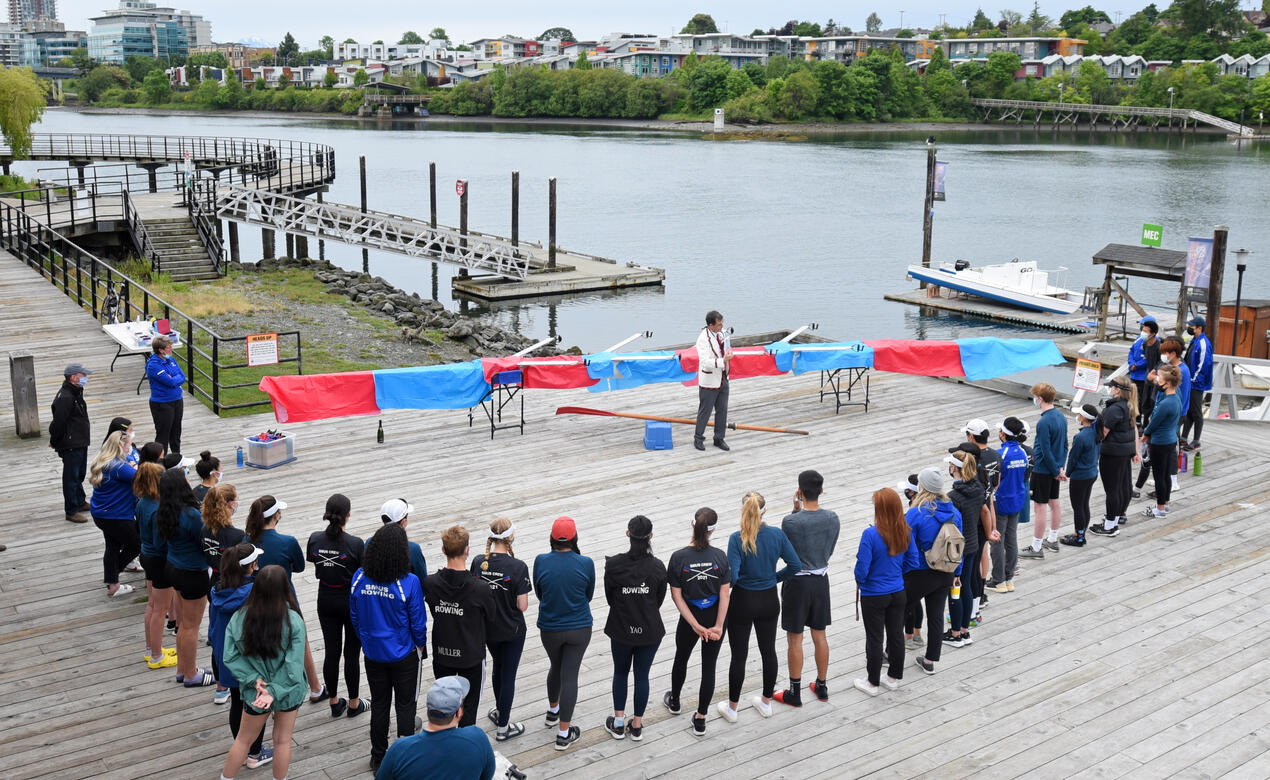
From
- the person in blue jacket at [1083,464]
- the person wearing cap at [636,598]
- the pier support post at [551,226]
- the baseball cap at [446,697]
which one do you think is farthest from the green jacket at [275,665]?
the pier support post at [551,226]

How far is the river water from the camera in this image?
37312 millimetres

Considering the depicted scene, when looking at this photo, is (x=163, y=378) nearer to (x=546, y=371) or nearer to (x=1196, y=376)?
(x=546, y=371)

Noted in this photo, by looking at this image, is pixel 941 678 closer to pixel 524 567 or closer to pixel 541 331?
pixel 524 567

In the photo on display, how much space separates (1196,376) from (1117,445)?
318 centimetres

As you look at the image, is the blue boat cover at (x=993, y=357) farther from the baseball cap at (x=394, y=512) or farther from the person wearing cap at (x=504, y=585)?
the baseball cap at (x=394, y=512)

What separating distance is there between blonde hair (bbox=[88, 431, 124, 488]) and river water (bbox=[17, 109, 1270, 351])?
2360 cm

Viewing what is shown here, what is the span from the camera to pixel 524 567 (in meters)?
5.88

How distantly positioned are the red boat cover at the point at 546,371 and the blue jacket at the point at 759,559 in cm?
657

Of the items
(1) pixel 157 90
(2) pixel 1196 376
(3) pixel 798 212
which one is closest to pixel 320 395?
(2) pixel 1196 376

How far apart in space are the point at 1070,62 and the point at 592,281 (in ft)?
453

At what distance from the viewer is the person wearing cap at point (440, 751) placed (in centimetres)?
421

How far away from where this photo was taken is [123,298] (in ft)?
59.7

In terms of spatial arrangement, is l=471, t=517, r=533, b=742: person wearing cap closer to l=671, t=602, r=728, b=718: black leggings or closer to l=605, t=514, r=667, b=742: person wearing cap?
l=605, t=514, r=667, b=742: person wearing cap

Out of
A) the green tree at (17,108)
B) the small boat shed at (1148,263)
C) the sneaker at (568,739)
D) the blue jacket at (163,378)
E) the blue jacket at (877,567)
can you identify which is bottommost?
the sneaker at (568,739)
